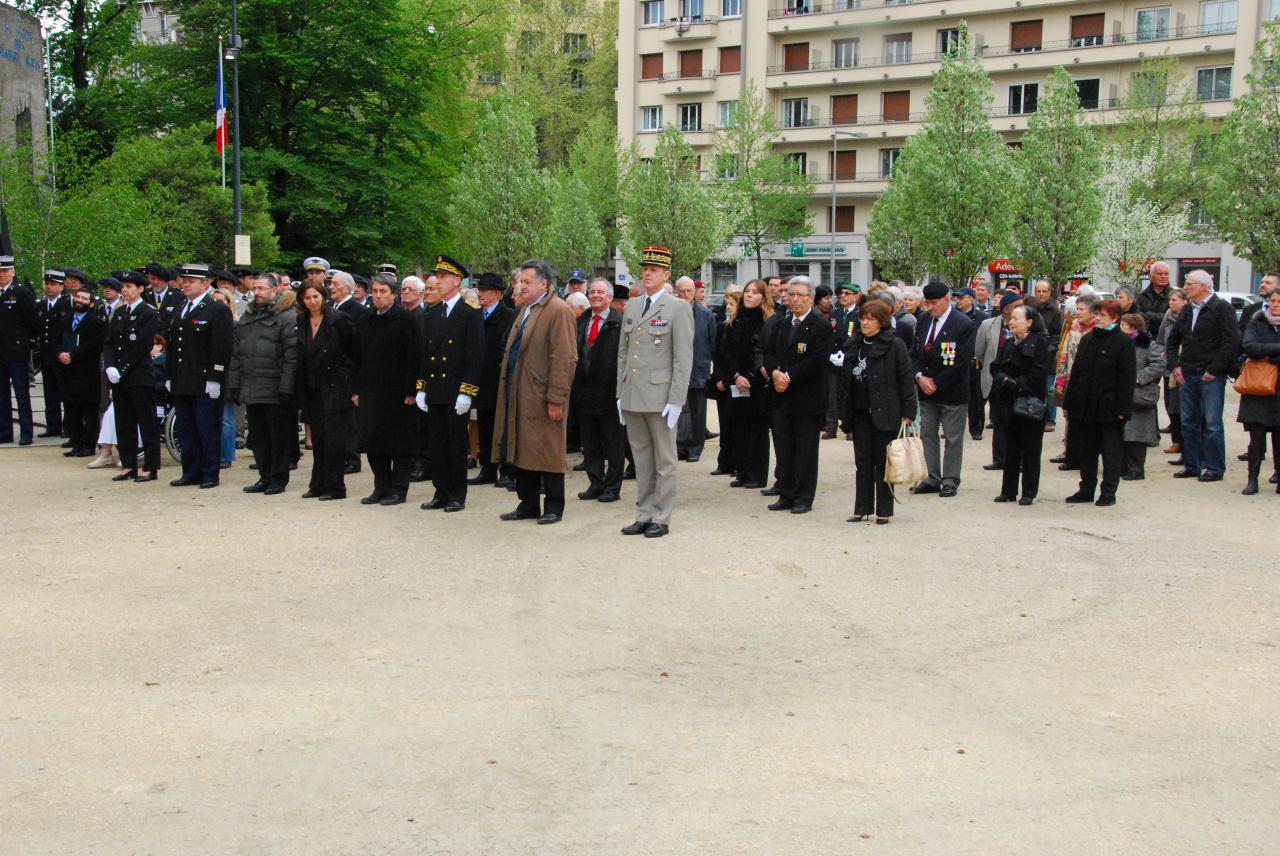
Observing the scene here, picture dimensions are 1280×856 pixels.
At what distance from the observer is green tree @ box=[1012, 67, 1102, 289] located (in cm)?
3656

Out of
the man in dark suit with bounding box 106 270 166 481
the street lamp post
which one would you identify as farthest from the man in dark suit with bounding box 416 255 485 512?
the street lamp post

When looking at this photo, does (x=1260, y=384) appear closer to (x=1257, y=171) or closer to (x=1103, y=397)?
(x=1103, y=397)

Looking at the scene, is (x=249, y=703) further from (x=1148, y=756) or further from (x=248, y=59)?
(x=248, y=59)

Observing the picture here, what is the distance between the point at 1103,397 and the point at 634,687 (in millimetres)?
7286

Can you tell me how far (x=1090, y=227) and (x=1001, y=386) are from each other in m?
27.4

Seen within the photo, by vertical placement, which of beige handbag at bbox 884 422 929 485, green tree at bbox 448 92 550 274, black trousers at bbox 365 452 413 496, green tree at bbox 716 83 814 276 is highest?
green tree at bbox 716 83 814 276

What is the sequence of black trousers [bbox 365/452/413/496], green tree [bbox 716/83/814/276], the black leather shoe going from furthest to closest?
green tree [bbox 716/83/814/276] < black trousers [bbox 365/452/413/496] < the black leather shoe

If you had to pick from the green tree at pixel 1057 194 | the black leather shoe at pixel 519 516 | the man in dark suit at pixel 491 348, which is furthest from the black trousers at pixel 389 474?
the green tree at pixel 1057 194

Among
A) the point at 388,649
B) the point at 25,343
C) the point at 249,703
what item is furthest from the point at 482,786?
the point at 25,343

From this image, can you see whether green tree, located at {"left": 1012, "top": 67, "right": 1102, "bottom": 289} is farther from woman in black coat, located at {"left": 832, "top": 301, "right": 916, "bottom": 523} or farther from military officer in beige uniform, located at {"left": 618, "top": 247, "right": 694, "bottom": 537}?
military officer in beige uniform, located at {"left": 618, "top": 247, "right": 694, "bottom": 537}

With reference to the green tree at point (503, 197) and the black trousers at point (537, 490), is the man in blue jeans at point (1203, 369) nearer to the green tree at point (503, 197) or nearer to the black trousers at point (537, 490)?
the black trousers at point (537, 490)

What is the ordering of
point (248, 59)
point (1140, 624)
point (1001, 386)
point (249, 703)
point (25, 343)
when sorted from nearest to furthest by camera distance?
point (249, 703), point (1140, 624), point (1001, 386), point (25, 343), point (248, 59)

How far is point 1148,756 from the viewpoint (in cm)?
529

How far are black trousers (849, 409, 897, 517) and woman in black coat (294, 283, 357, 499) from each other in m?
4.80
